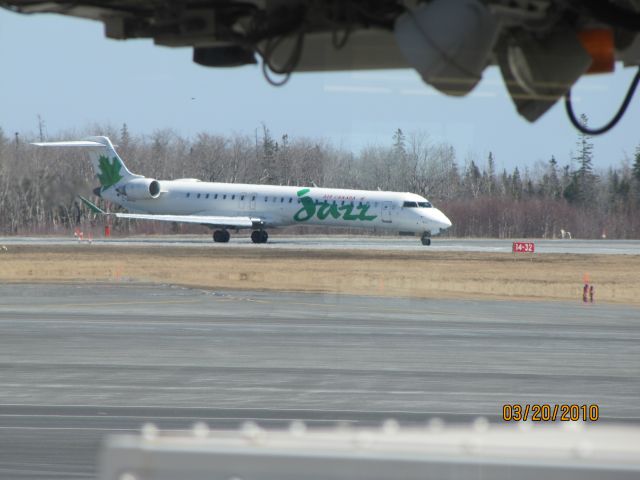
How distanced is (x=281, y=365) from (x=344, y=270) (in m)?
31.7

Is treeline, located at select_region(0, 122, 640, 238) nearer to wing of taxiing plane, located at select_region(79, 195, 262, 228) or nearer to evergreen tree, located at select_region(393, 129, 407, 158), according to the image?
evergreen tree, located at select_region(393, 129, 407, 158)

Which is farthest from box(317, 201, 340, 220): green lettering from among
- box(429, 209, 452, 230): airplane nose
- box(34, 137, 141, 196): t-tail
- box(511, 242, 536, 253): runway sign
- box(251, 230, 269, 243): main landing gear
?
box(34, 137, 141, 196): t-tail

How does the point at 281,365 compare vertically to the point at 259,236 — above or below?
below

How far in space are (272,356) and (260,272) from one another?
2880cm

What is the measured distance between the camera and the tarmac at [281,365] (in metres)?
13.6

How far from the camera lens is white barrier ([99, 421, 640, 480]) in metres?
2.19

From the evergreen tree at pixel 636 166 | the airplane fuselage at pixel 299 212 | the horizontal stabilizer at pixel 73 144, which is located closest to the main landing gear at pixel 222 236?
the airplane fuselage at pixel 299 212

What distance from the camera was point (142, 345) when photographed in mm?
22594

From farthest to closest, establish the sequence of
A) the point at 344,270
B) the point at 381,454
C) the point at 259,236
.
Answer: the point at 259,236 < the point at 344,270 < the point at 381,454

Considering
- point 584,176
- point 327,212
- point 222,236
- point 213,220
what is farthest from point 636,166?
point 222,236
